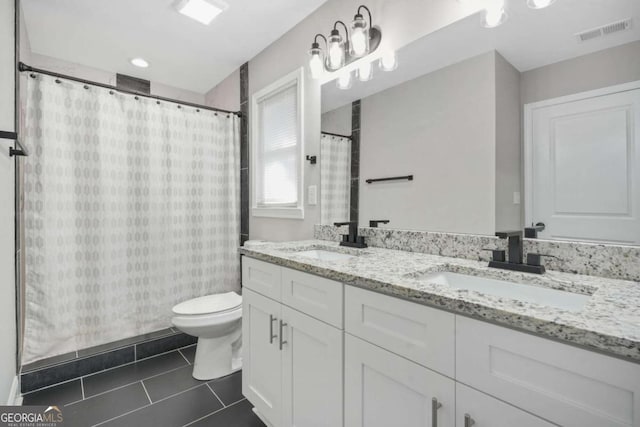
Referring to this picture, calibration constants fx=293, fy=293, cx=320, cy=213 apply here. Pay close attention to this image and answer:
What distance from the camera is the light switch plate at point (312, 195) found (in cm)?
195

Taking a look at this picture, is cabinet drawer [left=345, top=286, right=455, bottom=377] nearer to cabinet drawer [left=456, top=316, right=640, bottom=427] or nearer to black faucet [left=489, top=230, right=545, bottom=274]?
cabinet drawer [left=456, top=316, right=640, bottom=427]

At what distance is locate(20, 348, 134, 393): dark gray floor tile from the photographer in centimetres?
172

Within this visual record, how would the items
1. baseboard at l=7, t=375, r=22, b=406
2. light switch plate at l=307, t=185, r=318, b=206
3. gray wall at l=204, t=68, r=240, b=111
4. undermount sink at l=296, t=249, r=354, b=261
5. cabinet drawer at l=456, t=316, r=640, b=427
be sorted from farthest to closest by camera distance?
1. gray wall at l=204, t=68, r=240, b=111
2. light switch plate at l=307, t=185, r=318, b=206
3. undermount sink at l=296, t=249, r=354, b=261
4. baseboard at l=7, t=375, r=22, b=406
5. cabinet drawer at l=456, t=316, r=640, b=427

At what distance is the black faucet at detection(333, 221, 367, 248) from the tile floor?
1018 mm

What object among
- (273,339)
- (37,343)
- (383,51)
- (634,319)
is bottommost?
(37,343)

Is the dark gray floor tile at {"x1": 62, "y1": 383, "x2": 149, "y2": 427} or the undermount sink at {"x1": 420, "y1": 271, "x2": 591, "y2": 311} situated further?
the dark gray floor tile at {"x1": 62, "y1": 383, "x2": 149, "y2": 427}

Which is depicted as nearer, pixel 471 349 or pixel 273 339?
pixel 471 349

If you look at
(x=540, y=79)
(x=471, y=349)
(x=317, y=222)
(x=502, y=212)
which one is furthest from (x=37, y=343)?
(x=540, y=79)

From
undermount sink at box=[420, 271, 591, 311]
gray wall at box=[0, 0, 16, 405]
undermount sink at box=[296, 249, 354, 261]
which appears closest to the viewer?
undermount sink at box=[420, 271, 591, 311]

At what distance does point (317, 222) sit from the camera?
196cm

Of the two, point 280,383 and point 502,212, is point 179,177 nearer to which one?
point 280,383

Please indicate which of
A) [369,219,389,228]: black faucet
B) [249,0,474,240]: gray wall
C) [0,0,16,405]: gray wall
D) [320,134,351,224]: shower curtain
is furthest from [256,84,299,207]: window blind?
[0,0,16,405]: gray wall

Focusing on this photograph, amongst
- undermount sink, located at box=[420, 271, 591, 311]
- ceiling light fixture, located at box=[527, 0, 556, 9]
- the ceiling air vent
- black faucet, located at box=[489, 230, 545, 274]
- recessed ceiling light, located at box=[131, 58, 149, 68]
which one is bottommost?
undermount sink, located at box=[420, 271, 591, 311]

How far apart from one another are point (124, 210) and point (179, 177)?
0.46 metres
